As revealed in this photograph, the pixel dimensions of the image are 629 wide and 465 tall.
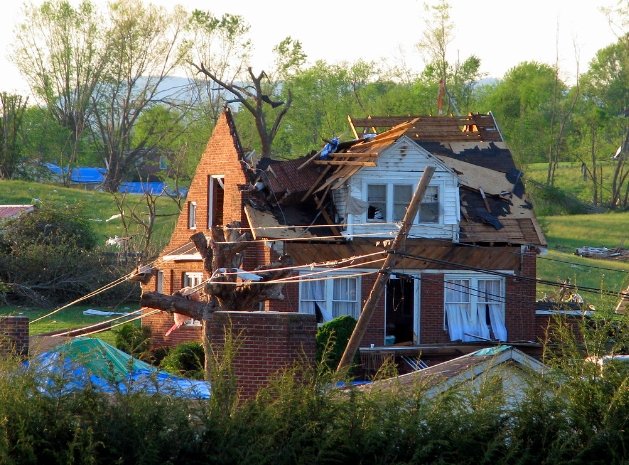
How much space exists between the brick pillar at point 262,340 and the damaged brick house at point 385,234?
1415 centimetres

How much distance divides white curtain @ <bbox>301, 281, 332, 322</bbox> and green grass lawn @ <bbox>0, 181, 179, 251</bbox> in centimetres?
2496

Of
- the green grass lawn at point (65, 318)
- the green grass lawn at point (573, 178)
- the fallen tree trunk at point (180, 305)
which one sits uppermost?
the green grass lawn at point (573, 178)

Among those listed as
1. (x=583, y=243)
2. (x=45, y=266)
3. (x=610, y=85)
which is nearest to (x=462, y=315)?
(x=45, y=266)

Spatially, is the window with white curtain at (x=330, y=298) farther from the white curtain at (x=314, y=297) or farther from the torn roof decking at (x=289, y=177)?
the torn roof decking at (x=289, y=177)

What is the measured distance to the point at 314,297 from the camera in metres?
32.3

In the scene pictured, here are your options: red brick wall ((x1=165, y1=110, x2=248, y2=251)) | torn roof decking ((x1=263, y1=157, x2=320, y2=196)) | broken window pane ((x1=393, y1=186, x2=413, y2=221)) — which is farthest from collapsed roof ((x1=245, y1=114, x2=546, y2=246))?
broken window pane ((x1=393, y1=186, x2=413, y2=221))

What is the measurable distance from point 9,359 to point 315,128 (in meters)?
64.1

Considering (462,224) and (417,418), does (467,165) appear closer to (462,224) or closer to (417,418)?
(462,224)

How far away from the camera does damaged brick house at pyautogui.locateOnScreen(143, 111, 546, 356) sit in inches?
1261

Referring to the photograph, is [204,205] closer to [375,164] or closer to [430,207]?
[375,164]

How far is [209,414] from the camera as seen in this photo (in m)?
13.6

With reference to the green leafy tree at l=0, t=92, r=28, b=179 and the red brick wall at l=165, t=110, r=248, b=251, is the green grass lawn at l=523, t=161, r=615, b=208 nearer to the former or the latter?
the green leafy tree at l=0, t=92, r=28, b=179

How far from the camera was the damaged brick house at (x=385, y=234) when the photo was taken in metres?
32.0

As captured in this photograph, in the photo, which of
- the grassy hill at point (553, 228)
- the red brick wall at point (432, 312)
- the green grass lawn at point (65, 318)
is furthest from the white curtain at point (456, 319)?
the grassy hill at point (553, 228)
